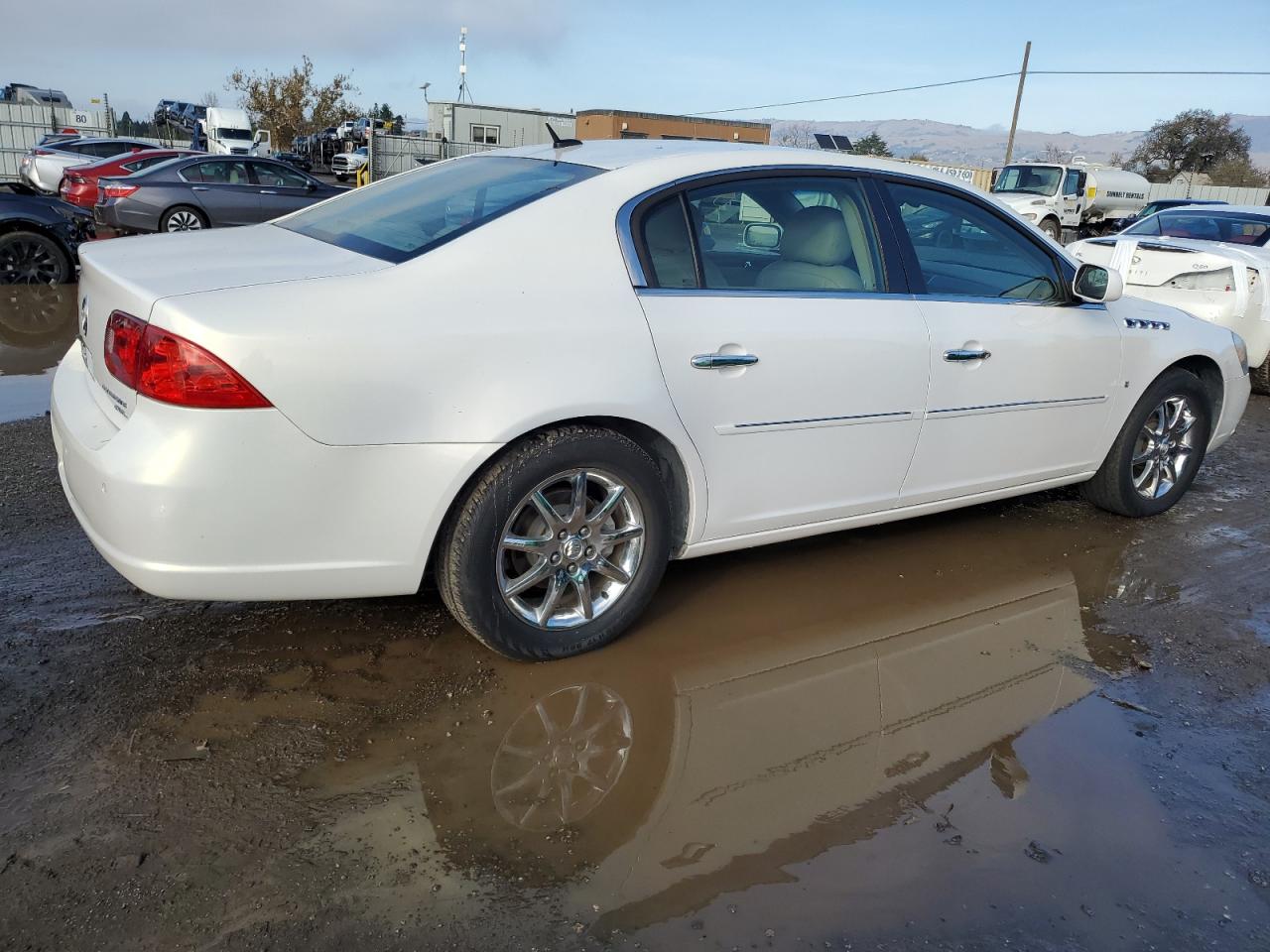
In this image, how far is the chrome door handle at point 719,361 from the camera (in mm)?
3180

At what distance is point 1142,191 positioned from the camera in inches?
1224

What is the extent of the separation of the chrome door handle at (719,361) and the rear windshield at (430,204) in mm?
715

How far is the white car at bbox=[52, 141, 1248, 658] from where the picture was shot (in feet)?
8.62

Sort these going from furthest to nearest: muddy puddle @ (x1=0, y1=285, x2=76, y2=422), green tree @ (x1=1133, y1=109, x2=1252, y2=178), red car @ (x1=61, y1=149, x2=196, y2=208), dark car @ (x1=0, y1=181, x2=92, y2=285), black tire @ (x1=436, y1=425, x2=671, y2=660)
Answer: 1. green tree @ (x1=1133, y1=109, x2=1252, y2=178)
2. red car @ (x1=61, y1=149, x2=196, y2=208)
3. dark car @ (x1=0, y1=181, x2=92, y2=285)
4. muddy puddle @ (x1=0, y1=285, x2=76, y2=422)
5. black tire @ (x1=436, y1=425, x2=671, y2=660)

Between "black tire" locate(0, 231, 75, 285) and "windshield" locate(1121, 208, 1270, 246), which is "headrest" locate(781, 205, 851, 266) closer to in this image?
"windshield" locate(1121, 208, 1270, 246)

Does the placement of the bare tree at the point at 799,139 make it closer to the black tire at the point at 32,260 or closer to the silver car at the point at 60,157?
the black tire at the point at 32,260

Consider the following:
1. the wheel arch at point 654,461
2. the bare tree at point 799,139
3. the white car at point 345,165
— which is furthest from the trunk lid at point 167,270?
the white car at point 345,165

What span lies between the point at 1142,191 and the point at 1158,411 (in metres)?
30.5

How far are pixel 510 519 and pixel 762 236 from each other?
143 cm

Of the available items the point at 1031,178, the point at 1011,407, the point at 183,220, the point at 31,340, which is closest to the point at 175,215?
the point at 183,220

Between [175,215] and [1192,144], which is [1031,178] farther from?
[1192,144]

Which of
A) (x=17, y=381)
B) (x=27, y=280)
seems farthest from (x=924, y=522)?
(x=27, y=280)

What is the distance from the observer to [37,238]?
1014 cm

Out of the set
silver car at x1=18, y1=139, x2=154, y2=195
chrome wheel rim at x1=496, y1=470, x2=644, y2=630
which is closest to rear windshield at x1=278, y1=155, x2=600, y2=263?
chrome wheel rim at x1=496, y1=470, x2=644, y2=630
